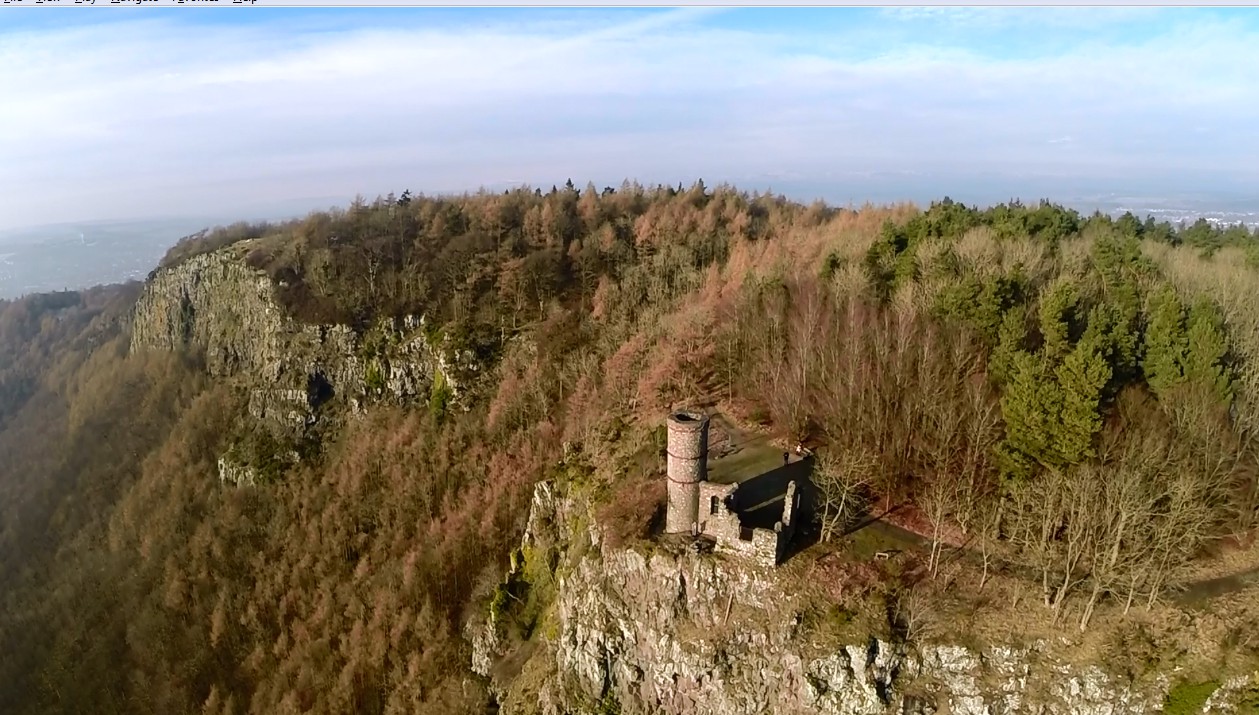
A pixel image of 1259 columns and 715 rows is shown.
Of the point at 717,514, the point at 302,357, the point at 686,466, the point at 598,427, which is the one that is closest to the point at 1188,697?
the point at 717,514

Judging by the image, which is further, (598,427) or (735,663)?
(598,427)

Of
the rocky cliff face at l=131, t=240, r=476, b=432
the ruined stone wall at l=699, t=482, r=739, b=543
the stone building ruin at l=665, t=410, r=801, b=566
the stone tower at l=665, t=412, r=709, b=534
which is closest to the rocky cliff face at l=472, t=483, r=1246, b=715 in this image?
the stone building ruin at l=665, t=410, r=801, b=566

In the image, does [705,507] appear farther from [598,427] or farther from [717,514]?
[598,427]

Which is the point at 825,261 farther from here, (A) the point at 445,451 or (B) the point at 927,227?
(A) the point at 445,451

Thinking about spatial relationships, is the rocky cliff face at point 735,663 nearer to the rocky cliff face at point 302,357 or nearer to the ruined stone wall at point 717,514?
the ruined stone wall at point 717,514

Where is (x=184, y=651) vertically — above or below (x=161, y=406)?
below

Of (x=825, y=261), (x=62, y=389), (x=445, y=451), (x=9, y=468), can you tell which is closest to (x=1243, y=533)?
(x=825, y=261)

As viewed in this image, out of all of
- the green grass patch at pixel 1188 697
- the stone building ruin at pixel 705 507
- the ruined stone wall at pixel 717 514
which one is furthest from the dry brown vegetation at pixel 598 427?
the ruined stone wall at pixel 717 514
